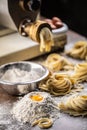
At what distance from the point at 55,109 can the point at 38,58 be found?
479 mm

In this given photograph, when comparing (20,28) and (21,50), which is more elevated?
(20,28)

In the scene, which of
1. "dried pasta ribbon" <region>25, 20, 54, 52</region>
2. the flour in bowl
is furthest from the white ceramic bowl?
"dried pasta ribbon" <region>25, 20, 54, 52</region>

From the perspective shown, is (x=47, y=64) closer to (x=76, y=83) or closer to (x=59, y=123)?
(x=76, y=83)

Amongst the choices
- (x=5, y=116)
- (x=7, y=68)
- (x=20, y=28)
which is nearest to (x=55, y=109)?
(x=5, y=116)

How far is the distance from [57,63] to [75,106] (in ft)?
1.19

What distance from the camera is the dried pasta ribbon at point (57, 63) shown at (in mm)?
1716

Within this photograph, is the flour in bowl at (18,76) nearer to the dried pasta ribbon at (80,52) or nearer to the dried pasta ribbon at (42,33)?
the dried pasta ribbon at (42,33)

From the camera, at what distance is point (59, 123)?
1.34m

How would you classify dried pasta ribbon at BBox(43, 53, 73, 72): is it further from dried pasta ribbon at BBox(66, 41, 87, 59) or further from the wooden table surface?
the wooden table surface

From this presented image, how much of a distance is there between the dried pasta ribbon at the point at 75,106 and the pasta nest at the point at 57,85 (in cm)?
11

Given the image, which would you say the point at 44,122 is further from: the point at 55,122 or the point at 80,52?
the point at 80,52

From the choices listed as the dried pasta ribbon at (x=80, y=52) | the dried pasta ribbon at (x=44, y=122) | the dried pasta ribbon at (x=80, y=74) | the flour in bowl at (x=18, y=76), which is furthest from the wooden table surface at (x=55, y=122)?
the dried pasta ribbon at (x=80, y=52)

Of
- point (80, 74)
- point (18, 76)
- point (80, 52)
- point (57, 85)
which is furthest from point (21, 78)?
point (80, 52)

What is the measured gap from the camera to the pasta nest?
5.01ft
